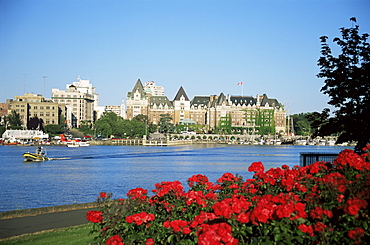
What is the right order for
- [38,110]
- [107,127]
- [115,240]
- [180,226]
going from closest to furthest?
[180,226]
[115,240]
[107,127]
[38,110]

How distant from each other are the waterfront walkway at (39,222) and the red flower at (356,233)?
8.85 m

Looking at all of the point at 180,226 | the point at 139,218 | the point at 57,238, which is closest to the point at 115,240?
the point at 139,218

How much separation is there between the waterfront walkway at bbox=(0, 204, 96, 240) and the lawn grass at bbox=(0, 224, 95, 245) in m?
0.61

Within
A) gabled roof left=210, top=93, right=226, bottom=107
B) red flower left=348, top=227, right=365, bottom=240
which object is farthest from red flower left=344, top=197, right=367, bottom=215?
gabled roof left=210, top=93, right=226, bottom=107

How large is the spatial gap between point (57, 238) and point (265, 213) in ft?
21.6

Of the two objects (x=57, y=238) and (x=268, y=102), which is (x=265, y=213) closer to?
(x=57, y=238)

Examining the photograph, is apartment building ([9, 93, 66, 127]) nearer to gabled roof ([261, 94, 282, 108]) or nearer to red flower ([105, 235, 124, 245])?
gabled roof ([261, 94, 282, 108])

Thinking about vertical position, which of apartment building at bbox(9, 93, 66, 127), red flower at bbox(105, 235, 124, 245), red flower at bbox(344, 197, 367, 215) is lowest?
red flower at bbox(105, 235, 124, 245)

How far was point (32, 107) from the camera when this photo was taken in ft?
526

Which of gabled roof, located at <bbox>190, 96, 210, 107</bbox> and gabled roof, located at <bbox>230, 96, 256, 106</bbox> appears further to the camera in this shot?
gabled roof, located at <bbox>190, 96, 210, 107</bbox>

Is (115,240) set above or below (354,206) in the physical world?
below

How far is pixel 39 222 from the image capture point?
14.0m

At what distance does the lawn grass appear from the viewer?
11.1m

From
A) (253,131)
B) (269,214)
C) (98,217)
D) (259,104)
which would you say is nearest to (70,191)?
(98,217)
